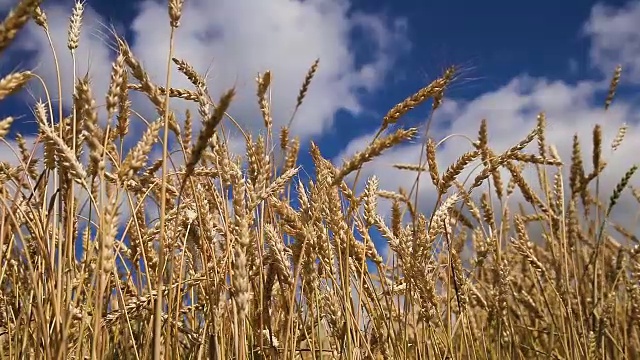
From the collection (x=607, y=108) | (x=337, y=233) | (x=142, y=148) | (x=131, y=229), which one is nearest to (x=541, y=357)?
(x=607, y=108)

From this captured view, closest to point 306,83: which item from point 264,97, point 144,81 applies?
point 264,97

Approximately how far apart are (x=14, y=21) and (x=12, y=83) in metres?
0.31

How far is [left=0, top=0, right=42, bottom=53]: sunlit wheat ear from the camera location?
3.54 feet

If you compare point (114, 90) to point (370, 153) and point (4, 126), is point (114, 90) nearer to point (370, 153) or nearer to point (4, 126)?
point (4, 126)

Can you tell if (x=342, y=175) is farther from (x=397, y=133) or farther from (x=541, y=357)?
(x=541, y=357)

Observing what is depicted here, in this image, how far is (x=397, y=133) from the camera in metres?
1.48

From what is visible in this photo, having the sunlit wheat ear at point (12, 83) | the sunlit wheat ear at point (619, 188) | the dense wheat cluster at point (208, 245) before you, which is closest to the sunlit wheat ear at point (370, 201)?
the dense wheat cluster at point (208, 245)

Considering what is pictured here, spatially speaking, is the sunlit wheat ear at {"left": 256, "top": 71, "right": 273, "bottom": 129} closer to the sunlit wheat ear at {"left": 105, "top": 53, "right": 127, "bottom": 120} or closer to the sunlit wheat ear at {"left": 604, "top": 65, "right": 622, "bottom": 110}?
the sunlit wheat ear at {"left": 105, "top": 53, "right": 127, "bottom": 120}

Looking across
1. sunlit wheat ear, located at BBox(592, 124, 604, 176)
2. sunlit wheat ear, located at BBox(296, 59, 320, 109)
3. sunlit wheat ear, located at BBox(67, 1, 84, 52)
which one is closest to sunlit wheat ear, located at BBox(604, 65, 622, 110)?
sunlit wheat ear, located at BBox(592, 124, 604, 176)

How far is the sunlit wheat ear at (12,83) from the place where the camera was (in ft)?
4.32

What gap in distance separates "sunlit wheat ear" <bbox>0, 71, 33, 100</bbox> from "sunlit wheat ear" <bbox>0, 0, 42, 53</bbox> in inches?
10.1

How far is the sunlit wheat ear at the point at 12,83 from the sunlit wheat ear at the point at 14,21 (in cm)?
26

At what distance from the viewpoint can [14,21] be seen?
109 centimetres

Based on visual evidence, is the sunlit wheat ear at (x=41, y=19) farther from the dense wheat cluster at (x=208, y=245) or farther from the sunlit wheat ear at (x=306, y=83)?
the sunlit wheat ear at (x=306, y=83)
